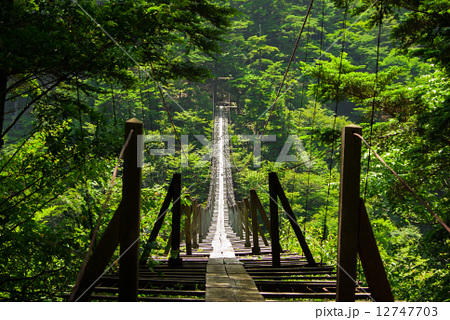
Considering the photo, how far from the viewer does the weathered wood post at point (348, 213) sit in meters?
1.29

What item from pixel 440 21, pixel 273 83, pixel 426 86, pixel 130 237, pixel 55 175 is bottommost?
pixel 130 237

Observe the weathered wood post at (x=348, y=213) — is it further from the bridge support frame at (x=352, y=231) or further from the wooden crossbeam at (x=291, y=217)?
the wooden crossbeam at (x=291, y=217)

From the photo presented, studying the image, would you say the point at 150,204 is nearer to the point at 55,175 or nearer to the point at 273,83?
the point at 55,175

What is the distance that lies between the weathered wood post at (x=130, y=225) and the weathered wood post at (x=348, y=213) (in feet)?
2.40

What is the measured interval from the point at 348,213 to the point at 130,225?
79 centimetres

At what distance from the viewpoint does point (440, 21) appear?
11.6ft

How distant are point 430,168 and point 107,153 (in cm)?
353

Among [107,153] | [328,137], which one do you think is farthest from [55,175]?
[328,137]

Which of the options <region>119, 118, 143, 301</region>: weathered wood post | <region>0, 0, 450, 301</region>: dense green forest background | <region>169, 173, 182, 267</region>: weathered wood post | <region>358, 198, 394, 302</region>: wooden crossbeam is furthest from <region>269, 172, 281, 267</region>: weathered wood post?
<region>119, 118, 143, 301</region>: weathered wood post

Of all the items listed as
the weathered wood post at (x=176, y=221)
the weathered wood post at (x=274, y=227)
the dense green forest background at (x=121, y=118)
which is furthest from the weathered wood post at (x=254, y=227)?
the weathered wood post at (x=176, y=221)

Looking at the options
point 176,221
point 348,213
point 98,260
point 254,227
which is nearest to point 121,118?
point 176,221

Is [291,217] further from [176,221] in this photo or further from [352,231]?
[352,231]

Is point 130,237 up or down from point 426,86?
down

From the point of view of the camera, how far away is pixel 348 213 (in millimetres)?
1313
